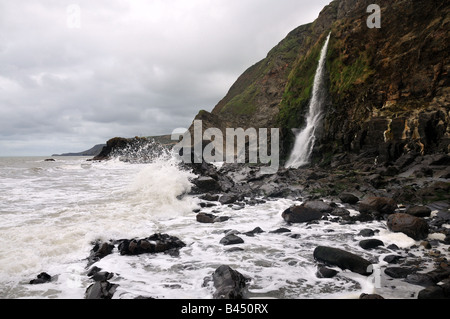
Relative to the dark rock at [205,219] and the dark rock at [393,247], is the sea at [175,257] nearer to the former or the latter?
the dark rock at [393,247]

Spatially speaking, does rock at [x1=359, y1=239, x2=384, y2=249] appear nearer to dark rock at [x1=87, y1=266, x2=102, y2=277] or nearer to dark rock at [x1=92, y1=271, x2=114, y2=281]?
dark rock at [x1=92, y1=271, x2=114, y2=281]

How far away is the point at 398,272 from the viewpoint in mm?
4934

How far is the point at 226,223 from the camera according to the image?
363 inches

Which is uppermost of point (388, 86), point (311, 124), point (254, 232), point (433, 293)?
point (388, 86)

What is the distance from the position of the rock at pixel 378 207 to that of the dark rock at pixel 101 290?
27.0 ft

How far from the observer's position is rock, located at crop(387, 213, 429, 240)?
6734 millimetres

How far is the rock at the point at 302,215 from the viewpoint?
9.02 metres

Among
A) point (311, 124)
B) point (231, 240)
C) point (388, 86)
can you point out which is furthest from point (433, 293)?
point (311, 124)

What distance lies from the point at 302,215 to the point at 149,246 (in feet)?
17.0

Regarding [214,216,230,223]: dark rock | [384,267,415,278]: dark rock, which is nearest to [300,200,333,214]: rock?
[214,216,230,223]: dark rock

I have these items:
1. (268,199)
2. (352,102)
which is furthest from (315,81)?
(268,199)

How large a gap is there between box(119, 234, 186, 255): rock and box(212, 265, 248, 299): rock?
6.52ft

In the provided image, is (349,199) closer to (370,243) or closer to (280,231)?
(280,231)
